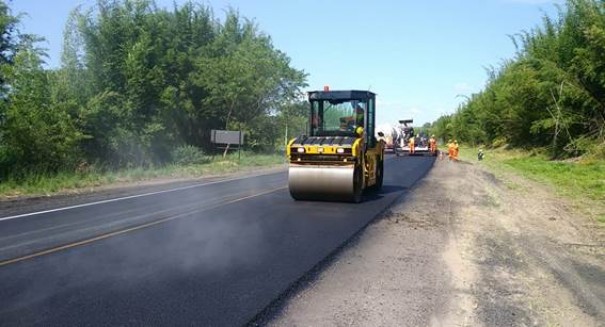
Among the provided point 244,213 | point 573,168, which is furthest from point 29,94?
point 573,168

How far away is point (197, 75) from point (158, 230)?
3095 cm

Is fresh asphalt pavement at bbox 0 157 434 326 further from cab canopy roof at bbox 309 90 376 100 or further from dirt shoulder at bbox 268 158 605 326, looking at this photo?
cab canopy roof at bbox 309 90 376 100

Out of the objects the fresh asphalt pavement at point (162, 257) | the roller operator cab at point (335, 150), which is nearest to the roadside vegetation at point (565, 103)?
the roller operator cab at point (335, 150)

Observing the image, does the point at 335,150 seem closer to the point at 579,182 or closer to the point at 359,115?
the point at 359,115

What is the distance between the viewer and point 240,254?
7.77 meters

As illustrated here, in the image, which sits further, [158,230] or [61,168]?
[61,168]

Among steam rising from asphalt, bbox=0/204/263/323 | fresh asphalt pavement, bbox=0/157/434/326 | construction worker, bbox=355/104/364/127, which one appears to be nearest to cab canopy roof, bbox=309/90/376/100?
construction worker, bbox=355/104/364/127

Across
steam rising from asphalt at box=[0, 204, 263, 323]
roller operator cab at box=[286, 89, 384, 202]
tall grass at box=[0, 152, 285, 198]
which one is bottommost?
tall grass at box=[0, 152, 285, 198]

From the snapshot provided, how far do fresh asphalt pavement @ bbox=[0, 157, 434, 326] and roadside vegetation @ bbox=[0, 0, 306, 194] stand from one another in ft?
23.0

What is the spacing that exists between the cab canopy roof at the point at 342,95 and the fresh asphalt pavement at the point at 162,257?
2.78 m

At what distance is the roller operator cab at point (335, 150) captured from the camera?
13.0 metres

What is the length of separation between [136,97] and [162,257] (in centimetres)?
2530

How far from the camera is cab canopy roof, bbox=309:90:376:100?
14.1m

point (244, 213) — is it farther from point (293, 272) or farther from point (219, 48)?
point (219, 48)
